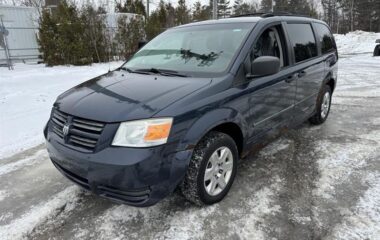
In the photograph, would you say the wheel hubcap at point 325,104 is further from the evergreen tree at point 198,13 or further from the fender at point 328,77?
the evergreen tree at point 198,13

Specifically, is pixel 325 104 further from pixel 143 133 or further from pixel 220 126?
pixel 143 133

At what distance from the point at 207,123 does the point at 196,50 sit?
1161 millimetres

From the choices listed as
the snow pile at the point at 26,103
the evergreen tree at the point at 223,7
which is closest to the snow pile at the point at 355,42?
the snow pile at the point at 26,103

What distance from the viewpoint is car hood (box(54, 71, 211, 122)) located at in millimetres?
2502

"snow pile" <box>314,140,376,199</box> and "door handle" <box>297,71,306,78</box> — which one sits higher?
"door handle" <box>297,71,306,78</box>

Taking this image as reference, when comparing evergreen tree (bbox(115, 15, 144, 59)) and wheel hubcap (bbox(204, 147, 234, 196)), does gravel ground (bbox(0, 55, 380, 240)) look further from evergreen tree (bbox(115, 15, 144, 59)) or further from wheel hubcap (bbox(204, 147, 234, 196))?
evergreen tree (bbox(115, 15, 144, 59))

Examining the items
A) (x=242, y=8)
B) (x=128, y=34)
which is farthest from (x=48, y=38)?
(x=242, y=8)

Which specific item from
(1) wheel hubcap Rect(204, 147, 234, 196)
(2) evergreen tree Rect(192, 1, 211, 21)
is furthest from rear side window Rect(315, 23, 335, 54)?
(2) evergreen tree Rect(192, 1, 211, 21)

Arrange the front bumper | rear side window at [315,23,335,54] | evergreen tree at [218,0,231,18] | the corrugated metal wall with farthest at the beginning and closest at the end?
evergreen tree at [218,0,231,18] → the corrugated metal wall → rear side window at [315,23,335,54] → the front bumper

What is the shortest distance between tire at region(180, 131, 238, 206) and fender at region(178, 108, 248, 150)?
140mm

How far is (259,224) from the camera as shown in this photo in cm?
270

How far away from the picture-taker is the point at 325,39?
5.20 metres

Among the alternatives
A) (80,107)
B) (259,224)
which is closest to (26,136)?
(80,107)

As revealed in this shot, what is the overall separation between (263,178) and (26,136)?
3.85 metres
